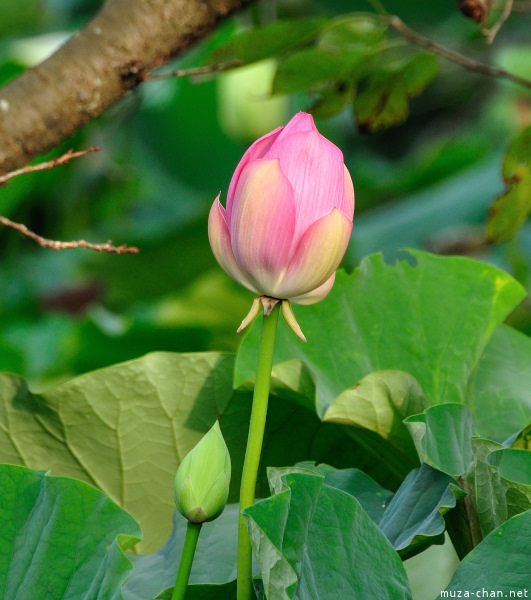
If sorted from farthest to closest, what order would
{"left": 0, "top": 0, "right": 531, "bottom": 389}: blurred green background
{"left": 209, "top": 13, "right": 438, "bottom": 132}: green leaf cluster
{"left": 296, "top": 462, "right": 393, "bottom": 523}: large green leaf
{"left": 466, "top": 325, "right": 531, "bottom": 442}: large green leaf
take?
{"left": 0, "top": 0, "right": 531, "bottom": 389}: blurred green background, {"left": 209, "top": 13, "right": 438, "bottom": 132}: green leaf cluster, {"left": 466, "top": 325, "right": 531, "bottom": 442}: large green leaf, {"left": 296, "top": 462, "right": 393, "bottom": 523}: large green leaf

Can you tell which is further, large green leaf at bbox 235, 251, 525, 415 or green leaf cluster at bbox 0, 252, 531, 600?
large green leaf at bbox 235, 251, 525, 415

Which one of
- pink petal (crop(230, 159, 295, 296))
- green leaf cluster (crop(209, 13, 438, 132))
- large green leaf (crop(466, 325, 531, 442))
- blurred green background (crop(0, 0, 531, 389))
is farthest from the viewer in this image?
blurred green background (crop(0, 0, 531, 389))

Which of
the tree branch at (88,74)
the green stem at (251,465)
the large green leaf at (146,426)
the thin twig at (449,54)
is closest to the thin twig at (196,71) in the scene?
the tree branch at (88,74)

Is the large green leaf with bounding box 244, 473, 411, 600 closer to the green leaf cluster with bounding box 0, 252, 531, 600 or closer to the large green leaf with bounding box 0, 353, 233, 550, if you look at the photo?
the green leaf cluster with bounding box 0, 252, 531, 600

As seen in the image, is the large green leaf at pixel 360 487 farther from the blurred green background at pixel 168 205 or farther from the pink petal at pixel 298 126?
the blurred green background at pixel 168 205

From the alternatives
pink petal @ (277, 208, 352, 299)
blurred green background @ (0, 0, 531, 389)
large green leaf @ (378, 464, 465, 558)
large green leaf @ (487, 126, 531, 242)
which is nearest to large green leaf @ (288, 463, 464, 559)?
large green leaf @ (378, 464, 465, 558)

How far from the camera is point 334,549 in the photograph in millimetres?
413

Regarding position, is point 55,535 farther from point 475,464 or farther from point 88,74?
point 88,74

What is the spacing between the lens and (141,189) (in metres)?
2.72

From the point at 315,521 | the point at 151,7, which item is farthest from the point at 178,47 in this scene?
the point at 315,521

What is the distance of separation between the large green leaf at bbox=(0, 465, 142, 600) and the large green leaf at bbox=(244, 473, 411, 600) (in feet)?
0.32

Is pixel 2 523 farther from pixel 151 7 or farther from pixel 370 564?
pixel 151 7

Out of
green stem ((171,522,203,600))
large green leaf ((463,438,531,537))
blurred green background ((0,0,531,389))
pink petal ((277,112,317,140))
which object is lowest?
blurred green background ((0,0,531,389))

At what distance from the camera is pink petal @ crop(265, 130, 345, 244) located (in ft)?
1.29
